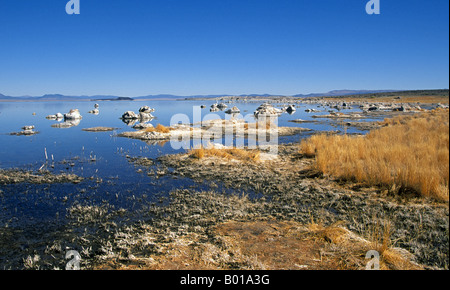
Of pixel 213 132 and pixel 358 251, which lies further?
pixel 213 132

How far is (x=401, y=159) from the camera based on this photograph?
6.00 m

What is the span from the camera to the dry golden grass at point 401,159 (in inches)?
98.5

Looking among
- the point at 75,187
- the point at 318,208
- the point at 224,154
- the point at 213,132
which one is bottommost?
the point at 318,208

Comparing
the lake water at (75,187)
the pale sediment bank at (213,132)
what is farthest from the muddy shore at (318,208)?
the pale sediment bank at (213,132)

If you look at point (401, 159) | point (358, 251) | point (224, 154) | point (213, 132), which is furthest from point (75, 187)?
point (213, 132)

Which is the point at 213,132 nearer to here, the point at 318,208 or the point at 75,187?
the point at 75,187

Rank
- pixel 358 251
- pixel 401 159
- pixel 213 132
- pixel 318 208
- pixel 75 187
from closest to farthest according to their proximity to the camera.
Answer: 1. pixel 358 251
2. pixel 401 159
3. pixel 318 208
4. pixel 75 187
5. pixel 213 132

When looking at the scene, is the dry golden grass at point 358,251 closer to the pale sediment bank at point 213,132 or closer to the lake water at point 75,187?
the lake water at point 75,187

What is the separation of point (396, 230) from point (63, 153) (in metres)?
16.4

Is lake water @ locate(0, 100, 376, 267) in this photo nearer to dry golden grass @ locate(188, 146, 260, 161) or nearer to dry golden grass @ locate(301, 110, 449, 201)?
dry golden grass @ locate(188, 146, 260, 161)

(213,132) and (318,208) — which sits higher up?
(213,132)

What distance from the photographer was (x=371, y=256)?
165 inches

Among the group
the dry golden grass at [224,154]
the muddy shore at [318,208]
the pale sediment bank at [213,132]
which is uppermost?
the pale sediment bank at [213,132]
